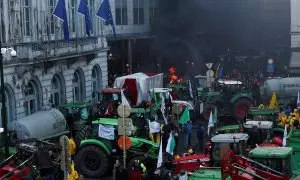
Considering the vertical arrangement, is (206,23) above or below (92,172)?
above

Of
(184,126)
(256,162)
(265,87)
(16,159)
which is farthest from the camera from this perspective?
(265,87)

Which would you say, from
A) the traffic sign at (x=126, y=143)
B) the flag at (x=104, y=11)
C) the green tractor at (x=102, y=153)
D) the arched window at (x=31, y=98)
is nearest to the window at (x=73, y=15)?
the flag at (x=104, y=11)

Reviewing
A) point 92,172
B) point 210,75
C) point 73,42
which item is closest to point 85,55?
point 73,42

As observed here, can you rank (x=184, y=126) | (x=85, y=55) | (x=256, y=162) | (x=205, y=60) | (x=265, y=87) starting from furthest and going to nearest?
(x=205, y=60) → (x=85, y=55) → (x=265, y=87) → (x=184, y=126) → (x=256, y=162)

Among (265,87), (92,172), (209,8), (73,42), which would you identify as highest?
(209,8)

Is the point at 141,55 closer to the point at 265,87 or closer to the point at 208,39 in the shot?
the point at 208,39

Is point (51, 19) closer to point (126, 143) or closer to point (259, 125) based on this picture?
point (259, 125)

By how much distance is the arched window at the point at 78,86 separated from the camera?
119 feet

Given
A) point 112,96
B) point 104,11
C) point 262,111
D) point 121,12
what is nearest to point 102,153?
point 262,111

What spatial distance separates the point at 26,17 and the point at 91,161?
40.1ft

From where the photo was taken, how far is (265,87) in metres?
32.6

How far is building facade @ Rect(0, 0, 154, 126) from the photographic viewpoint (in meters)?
28.5

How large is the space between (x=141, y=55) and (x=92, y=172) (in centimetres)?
3594

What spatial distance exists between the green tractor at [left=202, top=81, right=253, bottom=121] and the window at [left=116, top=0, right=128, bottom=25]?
831 inches
